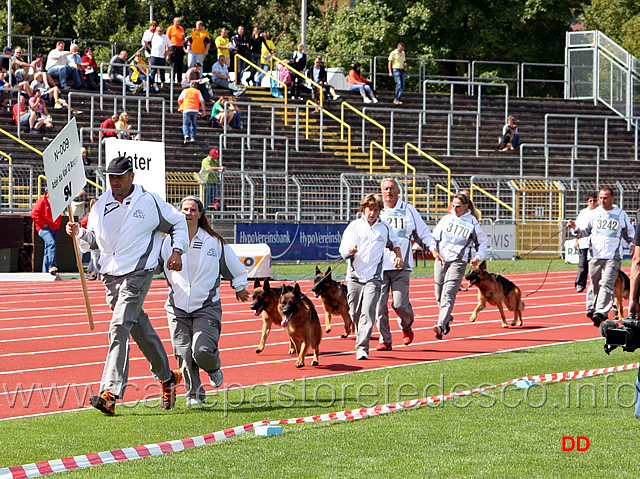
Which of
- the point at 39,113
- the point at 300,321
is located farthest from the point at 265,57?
the point at 300,321

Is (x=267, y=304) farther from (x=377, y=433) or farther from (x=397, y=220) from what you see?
(x=377, y=433)

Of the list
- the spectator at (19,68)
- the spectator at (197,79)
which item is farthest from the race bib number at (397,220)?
the spectator at (19,68)

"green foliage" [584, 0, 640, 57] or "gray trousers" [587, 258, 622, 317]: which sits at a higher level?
"green foliage" [584, 0, 640, 57]

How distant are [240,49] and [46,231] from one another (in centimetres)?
1697

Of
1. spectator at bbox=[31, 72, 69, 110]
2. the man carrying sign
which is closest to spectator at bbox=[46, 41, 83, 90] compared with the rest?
spectator at bbox=[31, 72, 69, 110]

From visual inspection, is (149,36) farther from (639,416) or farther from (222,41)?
(639,416)

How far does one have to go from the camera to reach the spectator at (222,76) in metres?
38.5

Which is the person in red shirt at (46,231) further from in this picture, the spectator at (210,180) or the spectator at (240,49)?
the spectator at (240,49)

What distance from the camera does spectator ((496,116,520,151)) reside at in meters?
40.2

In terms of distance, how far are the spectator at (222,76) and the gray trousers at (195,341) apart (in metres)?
29.1

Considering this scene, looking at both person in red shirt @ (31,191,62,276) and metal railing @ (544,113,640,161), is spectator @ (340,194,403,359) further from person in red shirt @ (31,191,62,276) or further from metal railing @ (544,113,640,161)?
metal railing @ (544,113,640,161)

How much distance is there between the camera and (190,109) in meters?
33.9

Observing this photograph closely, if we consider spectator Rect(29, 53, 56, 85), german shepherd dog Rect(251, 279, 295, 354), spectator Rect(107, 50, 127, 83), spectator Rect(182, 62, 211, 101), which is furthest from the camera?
spectator Rect(107, 50, 127, 83)

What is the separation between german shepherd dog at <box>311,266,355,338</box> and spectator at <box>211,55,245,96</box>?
23.5 m
